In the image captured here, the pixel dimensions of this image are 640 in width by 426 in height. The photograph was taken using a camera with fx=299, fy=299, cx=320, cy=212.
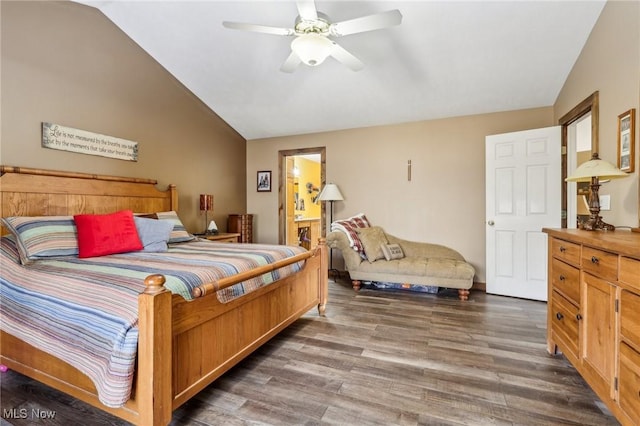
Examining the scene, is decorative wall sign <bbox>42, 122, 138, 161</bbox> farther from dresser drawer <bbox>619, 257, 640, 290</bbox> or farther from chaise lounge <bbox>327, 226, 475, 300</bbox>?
dresser drawer <bbox>619, 257, 640, 290</bbox>

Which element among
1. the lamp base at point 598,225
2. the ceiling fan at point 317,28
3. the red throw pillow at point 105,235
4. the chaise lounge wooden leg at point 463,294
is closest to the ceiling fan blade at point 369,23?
the ceiling fan at point 317,28

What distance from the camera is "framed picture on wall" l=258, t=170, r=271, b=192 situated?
17.5ft

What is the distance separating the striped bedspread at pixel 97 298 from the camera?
124 centimetres

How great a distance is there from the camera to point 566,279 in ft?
6.27

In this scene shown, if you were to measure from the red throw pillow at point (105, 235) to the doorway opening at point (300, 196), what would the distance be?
265 cm

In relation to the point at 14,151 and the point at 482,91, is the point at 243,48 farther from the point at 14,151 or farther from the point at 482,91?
the point at 482,91

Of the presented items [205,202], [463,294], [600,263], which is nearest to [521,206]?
[463,294]

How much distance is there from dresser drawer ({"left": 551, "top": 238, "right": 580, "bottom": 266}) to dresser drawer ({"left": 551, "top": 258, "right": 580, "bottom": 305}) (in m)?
0.04

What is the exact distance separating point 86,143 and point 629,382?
4318 mm

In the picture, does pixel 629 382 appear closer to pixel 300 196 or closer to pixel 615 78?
pixel 615 78

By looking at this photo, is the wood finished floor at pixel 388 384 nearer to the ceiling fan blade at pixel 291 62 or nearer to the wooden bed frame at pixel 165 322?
the wooden bed frame at pixel 165 322

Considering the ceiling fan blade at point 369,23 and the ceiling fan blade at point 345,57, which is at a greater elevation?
the ceiling fan blade at point 369,23

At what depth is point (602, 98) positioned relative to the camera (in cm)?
258

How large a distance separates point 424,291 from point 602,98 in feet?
8.53
